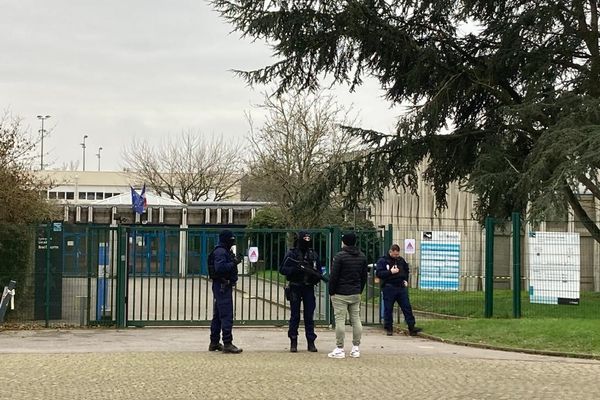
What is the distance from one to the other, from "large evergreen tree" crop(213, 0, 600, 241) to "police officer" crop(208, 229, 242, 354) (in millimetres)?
9822

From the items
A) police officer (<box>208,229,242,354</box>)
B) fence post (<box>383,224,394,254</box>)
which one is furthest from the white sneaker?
fence post (<box>383,224,394,254</box>)

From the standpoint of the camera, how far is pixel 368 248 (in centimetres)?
1666

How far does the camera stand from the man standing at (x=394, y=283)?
48.9ft

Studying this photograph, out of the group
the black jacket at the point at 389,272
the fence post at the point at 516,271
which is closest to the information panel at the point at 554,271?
the fence post at the point at 516,271

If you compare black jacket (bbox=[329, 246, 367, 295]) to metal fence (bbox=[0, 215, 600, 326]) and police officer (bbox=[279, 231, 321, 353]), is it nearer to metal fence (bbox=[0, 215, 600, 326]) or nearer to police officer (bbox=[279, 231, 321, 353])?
police officer (bbox=[279, 231, 321, 353])

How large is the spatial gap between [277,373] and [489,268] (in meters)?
8.80

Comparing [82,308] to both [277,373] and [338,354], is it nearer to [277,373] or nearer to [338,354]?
[338,354]

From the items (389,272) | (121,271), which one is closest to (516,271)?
(389,272)

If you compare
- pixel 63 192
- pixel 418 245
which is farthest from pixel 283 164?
pixel 63 192

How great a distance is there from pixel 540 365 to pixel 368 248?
626 centimetres

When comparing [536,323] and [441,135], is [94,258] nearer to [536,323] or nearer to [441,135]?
[536,323]

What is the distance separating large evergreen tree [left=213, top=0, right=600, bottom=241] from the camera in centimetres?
2066

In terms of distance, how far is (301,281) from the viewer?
38.7 feet

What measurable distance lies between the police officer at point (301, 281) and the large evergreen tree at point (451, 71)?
8828 millimetres
